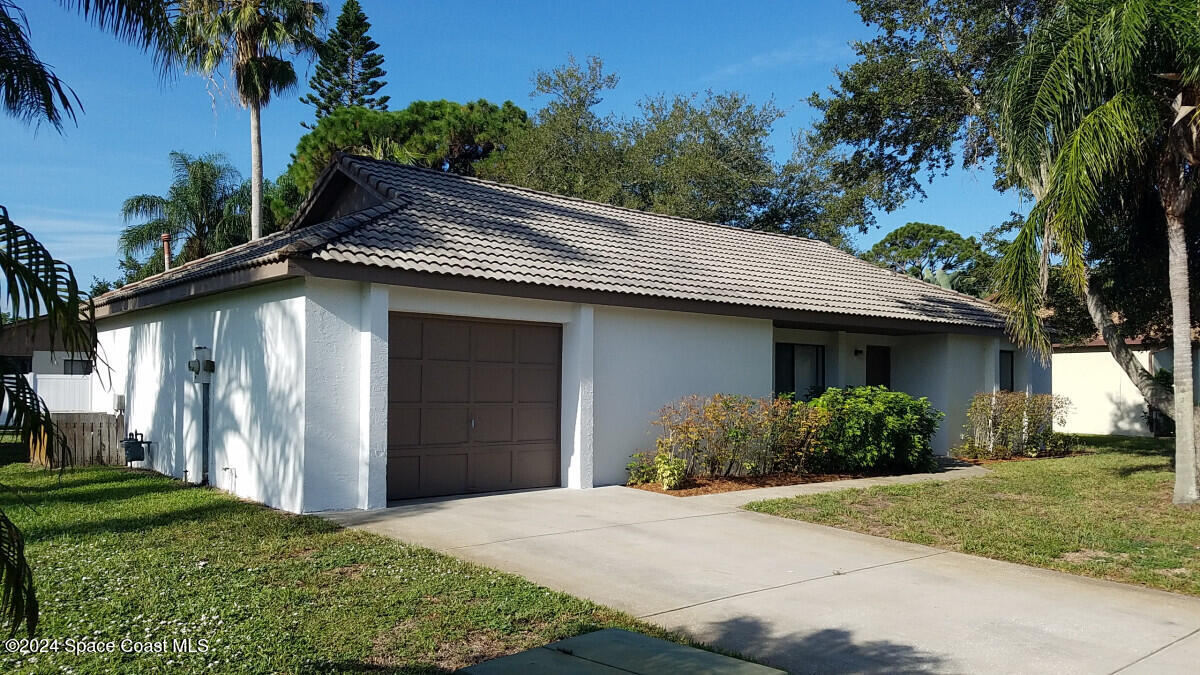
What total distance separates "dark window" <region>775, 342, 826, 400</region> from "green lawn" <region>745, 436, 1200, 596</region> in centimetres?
409

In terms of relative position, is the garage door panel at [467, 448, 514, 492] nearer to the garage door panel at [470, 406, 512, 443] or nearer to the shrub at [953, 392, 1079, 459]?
the garage door panel at [470, 406, 512, 443]

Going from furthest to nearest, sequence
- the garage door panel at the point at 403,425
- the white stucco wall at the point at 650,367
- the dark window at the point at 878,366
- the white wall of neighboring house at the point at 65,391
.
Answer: the white wall of neighboring house at the point at 65,391
the dark window at the point at 878,366
the white stucco wall at the point at 650,367
the garage door panel at the point at 403,425

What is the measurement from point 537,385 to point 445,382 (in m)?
1.51

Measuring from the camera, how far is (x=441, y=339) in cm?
1169

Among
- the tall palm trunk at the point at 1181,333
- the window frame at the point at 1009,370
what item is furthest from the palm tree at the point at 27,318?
the window frame at the point at 1009,370

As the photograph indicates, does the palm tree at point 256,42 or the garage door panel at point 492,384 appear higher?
the palm tree at point 256,42

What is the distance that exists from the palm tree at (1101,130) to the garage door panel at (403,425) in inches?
322

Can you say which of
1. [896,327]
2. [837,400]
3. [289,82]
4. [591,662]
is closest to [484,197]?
[837,400]

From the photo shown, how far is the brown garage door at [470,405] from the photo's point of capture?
1129cm

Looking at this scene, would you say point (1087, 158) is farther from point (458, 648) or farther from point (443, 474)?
point (458, 648)

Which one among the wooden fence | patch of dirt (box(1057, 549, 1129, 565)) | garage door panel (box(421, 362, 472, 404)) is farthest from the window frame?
the wooden fence

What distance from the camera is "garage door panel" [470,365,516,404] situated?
12.0 metres

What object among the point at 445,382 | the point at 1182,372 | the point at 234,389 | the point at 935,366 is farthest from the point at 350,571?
the point at 935,366

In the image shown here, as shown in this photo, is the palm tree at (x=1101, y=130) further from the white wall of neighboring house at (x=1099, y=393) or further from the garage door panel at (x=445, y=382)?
the white wall of neighboring house at (x=1099, y=393)
